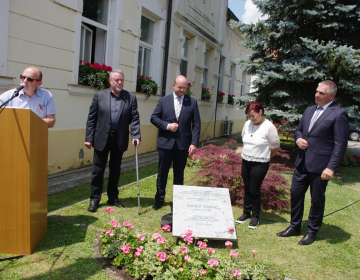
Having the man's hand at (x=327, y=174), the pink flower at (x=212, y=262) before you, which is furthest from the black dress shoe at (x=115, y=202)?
the man's hand at (x=327, y=174)

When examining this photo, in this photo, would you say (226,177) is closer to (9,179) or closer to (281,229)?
(281,229)

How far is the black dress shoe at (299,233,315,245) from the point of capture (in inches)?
153

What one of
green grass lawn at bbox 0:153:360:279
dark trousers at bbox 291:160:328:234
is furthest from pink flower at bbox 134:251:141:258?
dark trousers at bbox 291:160:328:234

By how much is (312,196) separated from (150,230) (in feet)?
6.78

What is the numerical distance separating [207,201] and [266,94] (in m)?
5.93

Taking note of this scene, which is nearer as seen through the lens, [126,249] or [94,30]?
[126,249]

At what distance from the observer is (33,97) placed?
3.50 metres

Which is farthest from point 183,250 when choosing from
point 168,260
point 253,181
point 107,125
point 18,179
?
point 107,125

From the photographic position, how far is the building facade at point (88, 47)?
5383mm

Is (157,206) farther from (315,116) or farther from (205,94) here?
(205,94)

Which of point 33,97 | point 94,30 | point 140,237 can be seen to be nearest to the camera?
point 140,237

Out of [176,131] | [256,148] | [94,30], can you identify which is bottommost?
[256,148]

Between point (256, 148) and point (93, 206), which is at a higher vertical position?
point (256, 148)

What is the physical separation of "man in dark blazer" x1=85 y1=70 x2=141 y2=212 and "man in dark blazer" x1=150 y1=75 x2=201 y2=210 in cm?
40
